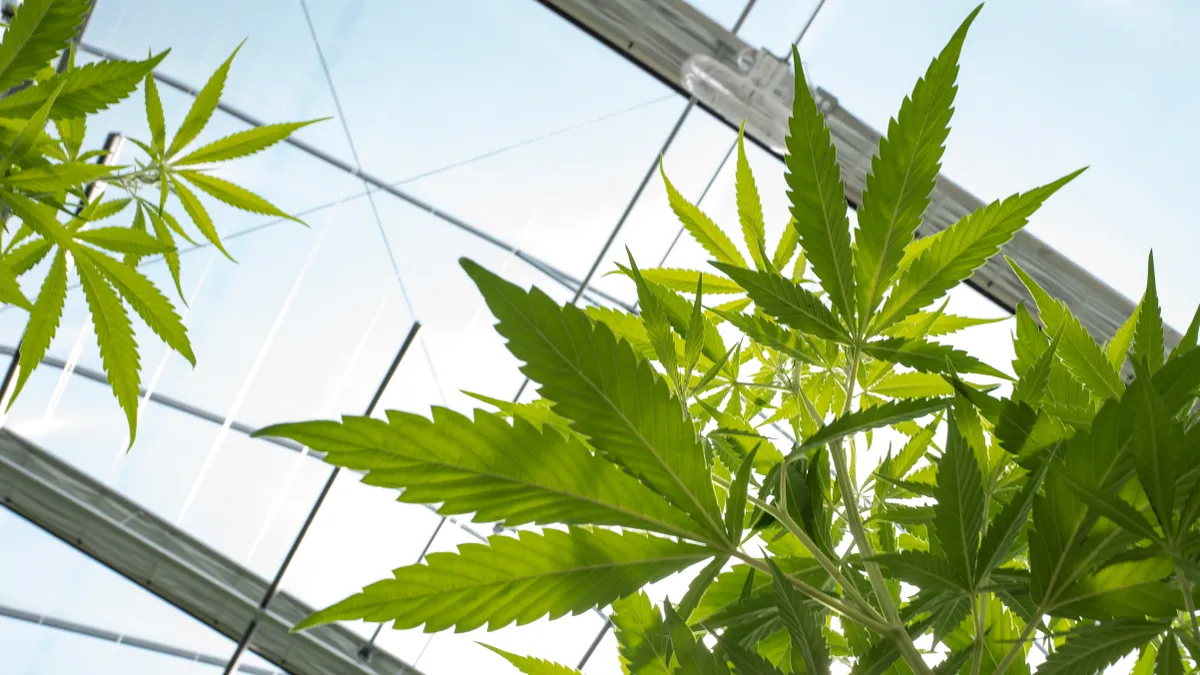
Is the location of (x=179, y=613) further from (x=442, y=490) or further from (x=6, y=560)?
(x=442, y=490)

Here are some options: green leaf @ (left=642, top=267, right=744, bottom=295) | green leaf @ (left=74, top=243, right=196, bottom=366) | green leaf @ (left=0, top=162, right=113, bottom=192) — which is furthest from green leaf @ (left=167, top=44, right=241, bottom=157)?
green leaf @ (left=642, top=267, right=744, bottom=295)

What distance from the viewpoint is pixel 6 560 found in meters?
7.24

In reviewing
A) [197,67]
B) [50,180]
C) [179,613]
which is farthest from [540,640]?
[50,180]

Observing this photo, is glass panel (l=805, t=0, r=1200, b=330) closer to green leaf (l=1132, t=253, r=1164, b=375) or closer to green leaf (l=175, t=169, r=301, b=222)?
green leaf (l=175, t=169, r=301, b=222)

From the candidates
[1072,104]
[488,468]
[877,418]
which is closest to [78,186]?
[488,468]

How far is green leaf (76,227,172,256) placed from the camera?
1374 mm

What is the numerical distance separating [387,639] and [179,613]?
167 centimetres

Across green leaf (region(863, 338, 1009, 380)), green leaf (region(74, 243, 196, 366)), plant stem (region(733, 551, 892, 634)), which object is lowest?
green leaf (region(74, 243, 196, 366))

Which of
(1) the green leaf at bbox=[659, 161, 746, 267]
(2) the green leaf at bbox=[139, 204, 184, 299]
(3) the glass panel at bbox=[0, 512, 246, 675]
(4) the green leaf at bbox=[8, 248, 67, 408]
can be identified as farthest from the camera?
(3) the glass panel at bbox=[0, 512, 246, 675]

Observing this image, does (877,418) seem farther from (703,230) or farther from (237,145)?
(237,145)

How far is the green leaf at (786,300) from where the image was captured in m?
0.70

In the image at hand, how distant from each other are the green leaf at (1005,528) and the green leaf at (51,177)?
0.99m

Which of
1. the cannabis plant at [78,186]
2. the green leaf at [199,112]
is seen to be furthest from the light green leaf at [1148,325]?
the green leaf at [199,112]

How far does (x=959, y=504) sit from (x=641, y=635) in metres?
0.27
